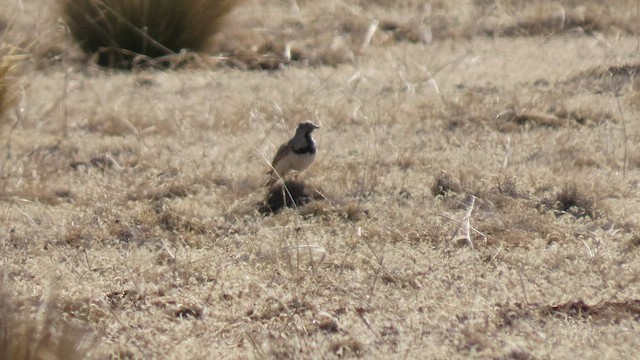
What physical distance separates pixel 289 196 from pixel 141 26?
4243 millimetres

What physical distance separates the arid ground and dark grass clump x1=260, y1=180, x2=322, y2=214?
0.16 ft

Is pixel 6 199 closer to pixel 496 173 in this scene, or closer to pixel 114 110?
pixel 114 110

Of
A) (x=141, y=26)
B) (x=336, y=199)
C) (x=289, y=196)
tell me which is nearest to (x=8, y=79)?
(x=141, y=26)

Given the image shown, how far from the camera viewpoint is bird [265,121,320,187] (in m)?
6.95

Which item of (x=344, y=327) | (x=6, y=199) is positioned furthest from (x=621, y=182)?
(x=6, y=199)

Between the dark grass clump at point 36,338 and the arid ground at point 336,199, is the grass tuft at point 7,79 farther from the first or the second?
the dark grass clump at point 36,338

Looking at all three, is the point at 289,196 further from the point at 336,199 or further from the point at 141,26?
the point at 141,26

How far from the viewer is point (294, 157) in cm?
699

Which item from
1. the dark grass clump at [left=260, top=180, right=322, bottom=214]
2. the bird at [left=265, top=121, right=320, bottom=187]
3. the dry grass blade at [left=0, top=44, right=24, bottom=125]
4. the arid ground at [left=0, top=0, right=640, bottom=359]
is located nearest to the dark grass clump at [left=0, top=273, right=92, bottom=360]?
the arid ground at [left=0, top=0, right=640, bottom=359]

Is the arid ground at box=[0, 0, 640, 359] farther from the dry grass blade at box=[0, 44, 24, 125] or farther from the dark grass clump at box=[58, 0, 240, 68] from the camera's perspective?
the dark grass clump at box=[58, 0, 240, 68]

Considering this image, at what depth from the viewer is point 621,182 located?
22.8 feet

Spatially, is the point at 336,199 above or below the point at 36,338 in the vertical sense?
below

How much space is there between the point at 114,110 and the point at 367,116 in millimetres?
1814

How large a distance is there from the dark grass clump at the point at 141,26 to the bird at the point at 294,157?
11.2 ft
